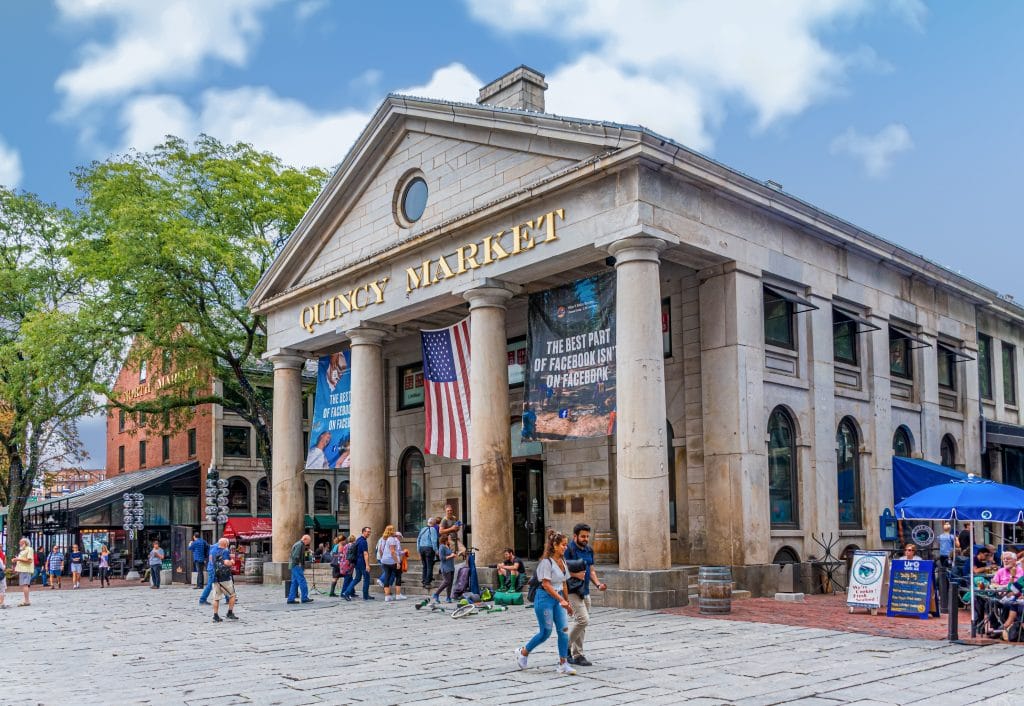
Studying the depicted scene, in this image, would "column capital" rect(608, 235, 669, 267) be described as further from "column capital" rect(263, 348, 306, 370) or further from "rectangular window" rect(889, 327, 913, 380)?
"column capital" rect(263, 348, 306, 370)

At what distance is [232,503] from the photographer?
5219 cm

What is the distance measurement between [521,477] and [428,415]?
4.00 meters

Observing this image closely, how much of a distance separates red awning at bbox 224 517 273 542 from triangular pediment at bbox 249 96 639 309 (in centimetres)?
2309

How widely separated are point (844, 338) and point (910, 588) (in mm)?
9757

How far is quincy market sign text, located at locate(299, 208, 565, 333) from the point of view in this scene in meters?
21.4

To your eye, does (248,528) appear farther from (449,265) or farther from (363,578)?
(449,265)

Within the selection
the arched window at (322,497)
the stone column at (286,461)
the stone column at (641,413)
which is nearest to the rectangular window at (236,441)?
the arched window at (322,497)

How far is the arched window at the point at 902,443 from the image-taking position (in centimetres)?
2705

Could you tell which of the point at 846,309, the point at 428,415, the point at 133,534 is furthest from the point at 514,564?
the point at 133,534

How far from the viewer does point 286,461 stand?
29.9 metres

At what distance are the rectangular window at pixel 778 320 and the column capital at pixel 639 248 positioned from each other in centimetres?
428

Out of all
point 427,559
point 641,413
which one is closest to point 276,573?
point 427,559

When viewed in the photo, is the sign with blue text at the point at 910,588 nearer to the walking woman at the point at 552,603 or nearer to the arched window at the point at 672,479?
Answer: the arched window at the point at 672,479

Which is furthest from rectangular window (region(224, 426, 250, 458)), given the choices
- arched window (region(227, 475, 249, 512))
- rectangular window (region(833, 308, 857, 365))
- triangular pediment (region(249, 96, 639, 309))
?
rectangular window (region(833, 308, 857, 365))
